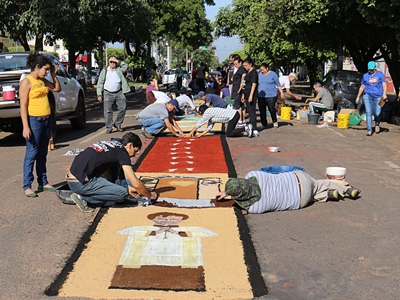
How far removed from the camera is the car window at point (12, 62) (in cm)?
1408

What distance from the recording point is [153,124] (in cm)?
1391

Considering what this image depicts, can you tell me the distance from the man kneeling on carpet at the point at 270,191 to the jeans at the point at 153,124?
22.0 feet

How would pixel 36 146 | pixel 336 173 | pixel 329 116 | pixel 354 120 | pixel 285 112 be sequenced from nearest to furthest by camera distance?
pixel 36 146, pixel 336 173, pixel 354 120, pixel 329 116, pixel 285 112

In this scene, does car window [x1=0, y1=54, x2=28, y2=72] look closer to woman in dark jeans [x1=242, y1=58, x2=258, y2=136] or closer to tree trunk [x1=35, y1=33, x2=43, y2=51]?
woman in dark jeans [x1=242, y1=58, x2=258, y2=136]

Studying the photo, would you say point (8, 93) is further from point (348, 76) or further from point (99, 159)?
point (348, 76)

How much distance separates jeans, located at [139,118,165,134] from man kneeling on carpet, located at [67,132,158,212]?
6.59 metres

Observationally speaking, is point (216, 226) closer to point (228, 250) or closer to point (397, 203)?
point (228, 250)

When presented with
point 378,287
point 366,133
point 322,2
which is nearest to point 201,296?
point 378,287

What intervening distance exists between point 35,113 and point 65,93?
6.99 meters

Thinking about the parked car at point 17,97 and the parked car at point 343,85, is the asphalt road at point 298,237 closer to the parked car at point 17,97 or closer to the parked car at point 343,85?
the parked car at point 17,97

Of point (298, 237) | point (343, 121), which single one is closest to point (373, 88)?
point (343, 121)

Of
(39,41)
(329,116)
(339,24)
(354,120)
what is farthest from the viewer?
(39,41)

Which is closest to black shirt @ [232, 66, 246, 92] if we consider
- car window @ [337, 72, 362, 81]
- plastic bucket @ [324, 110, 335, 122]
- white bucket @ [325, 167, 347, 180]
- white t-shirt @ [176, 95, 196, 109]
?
white t-shirt @ [176, 95, 196, 109]

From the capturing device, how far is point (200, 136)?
45.9ft
